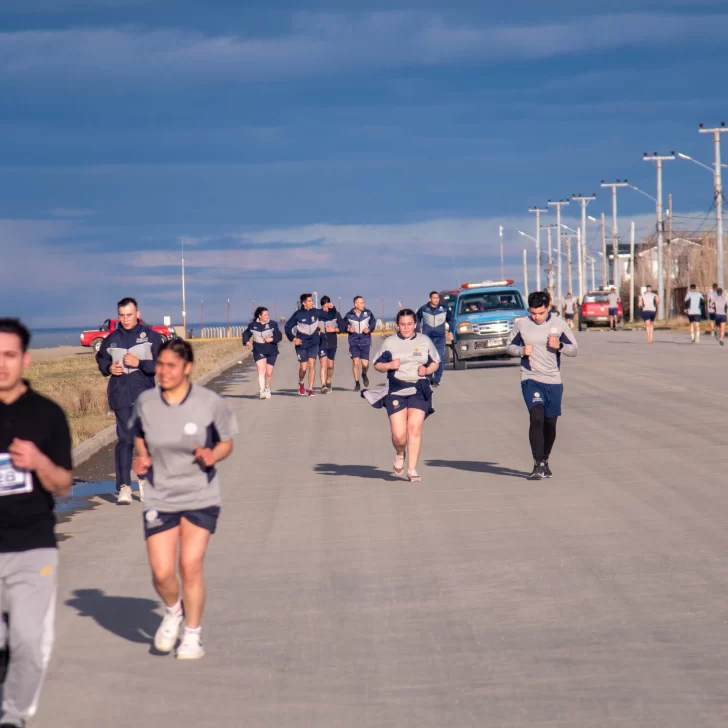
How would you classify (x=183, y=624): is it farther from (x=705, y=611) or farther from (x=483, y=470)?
(x=483, y=470)

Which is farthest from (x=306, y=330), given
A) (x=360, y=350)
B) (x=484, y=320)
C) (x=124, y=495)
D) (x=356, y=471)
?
(x=124, y=495)

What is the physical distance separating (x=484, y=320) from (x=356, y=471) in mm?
18557

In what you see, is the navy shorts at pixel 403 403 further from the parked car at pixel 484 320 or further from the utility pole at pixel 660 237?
the utility pole at pixel 660 237

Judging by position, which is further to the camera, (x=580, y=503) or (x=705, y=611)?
(x=580, y=503)

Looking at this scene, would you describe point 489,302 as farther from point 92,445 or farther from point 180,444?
point 180,444

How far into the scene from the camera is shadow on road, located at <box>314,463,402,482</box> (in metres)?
14.1

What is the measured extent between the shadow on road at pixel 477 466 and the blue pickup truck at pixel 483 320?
17205 millimetres

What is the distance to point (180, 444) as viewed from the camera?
668 cm

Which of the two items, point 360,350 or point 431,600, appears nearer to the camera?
point 431,600

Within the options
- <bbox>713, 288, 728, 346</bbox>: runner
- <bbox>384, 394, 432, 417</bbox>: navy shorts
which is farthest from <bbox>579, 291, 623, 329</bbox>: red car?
<bbox>384, 394, 432, 417</bbox>: navy shorts

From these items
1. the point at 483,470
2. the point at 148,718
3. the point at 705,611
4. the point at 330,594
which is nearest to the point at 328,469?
the point at 483,470

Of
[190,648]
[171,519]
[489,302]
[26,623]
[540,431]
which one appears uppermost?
[489,302]

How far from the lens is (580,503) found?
463 inches

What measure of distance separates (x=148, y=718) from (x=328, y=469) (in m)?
9.17
